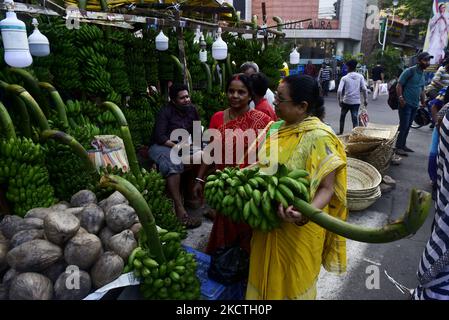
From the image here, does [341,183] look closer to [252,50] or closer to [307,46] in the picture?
[252,50]

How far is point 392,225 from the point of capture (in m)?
1.21

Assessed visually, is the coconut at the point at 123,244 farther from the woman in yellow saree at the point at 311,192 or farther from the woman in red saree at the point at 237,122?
the woman in red saree at the point at 237,122

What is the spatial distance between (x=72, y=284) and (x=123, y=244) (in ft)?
0.94

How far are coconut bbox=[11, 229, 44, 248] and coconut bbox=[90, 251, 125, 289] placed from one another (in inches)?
13.2

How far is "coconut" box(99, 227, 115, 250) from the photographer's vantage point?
1.76 metres

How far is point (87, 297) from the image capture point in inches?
60.8

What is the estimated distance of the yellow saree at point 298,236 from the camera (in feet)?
6.03

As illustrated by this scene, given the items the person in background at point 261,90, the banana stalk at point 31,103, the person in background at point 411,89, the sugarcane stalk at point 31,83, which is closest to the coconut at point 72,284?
the banana stalk at point 31,103

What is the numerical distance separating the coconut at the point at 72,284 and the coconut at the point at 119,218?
11.0 inches

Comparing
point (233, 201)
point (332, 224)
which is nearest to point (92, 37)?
point (233, 201)

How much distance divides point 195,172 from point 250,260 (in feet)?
7.17

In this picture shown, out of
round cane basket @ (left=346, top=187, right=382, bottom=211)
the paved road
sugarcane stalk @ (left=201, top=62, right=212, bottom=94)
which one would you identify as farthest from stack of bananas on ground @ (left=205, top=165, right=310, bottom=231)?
sugarcane stalk @ (left=201, top=62, right=212, bottom=94)

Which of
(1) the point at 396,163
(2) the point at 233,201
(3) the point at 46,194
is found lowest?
(1) the point at 396,163

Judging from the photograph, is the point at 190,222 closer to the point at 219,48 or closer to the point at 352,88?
the point at 219,48
